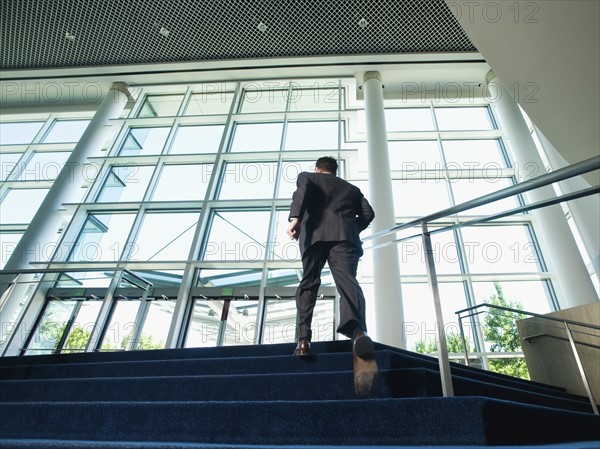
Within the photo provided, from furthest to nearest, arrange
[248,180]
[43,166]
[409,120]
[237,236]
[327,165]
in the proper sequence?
[43,166], [409,120], [248,180], [237,236], [327,165]

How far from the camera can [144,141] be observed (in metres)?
8.96

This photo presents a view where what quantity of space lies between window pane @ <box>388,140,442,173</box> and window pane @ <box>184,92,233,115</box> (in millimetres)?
4722

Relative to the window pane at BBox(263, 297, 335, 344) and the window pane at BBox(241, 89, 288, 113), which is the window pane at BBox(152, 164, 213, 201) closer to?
the window pane at BBox(241, 89, 288, 113)

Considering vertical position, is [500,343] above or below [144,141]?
below

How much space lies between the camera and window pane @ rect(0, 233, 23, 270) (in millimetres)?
7922

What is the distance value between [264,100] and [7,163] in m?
7.13

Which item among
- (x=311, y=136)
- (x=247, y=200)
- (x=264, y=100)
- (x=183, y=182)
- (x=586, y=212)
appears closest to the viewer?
(x=586, y=212)

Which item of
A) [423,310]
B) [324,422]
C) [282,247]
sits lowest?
[324,422]

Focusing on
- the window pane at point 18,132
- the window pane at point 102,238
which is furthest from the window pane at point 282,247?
the window pane at point 18,132

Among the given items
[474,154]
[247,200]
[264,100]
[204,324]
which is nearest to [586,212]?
[474,154]

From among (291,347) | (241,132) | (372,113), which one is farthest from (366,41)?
(291,347)

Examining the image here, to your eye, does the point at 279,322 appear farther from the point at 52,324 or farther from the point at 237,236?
the point at 52,324

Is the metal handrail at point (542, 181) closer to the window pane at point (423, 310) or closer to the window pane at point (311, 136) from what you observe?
the window pane at point (423, 310)

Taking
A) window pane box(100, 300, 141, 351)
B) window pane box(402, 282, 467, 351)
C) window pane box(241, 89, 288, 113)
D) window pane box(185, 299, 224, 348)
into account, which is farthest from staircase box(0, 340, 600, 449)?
window pane box(241, 89, 288, 113)
